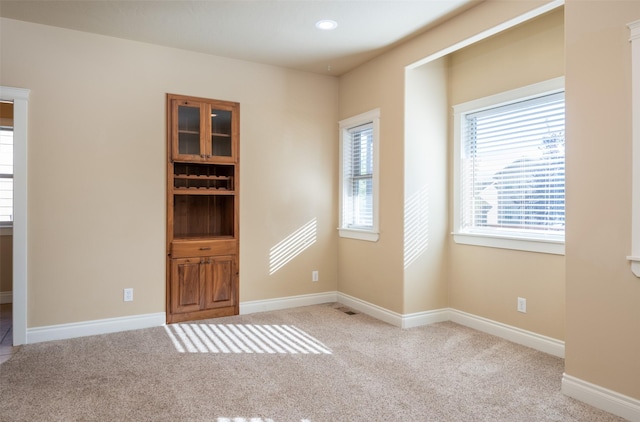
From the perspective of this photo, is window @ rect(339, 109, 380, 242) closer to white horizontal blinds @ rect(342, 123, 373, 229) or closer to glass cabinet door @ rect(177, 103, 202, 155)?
white horizontal blinds @ rect(342, 123, 373, 229)

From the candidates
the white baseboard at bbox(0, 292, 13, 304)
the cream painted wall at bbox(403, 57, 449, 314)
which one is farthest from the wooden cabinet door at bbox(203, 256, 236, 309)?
the white baseboard at bbox(0, 292, 13, 304)

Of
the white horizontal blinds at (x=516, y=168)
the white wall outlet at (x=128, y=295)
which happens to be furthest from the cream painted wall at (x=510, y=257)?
the white wall outlet at (x=128, y=295)

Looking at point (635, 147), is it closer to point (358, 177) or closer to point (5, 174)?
point (358, 177)

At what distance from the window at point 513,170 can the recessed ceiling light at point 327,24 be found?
1.50 m

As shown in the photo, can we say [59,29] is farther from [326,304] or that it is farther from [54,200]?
[326,304]

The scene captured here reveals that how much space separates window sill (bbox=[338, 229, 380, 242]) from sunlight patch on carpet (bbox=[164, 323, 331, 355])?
127 cm

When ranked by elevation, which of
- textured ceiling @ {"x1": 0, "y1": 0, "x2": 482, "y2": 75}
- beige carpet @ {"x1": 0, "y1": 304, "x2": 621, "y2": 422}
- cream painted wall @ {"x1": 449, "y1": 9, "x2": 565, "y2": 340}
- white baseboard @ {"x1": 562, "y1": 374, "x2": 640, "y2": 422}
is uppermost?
textured ceiling @ {"x1": 0, "y1": 0, "x2": 482, "y2": 75}

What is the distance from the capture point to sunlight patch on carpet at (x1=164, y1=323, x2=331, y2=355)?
11.1ft

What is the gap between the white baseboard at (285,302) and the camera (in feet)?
14.9

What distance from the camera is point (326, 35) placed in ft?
12.4

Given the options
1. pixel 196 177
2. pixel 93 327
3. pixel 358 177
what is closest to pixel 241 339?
pixel 93 327

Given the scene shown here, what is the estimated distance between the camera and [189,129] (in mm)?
4184

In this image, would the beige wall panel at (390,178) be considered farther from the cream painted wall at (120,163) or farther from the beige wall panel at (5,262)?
the beige wall panel at (5,262)

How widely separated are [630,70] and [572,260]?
113 centimetres
